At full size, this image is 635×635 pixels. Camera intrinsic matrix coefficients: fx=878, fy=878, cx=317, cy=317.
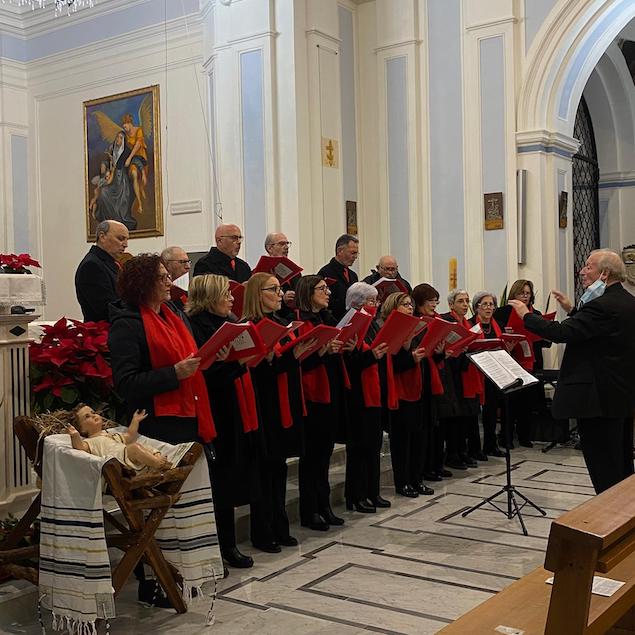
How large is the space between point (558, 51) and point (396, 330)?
527 cm

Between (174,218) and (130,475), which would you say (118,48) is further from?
(130,475)

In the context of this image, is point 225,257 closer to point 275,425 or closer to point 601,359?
point 275,425

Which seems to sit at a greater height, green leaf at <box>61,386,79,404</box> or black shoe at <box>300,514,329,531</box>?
green leaf at <box>61,386,79,404</box>

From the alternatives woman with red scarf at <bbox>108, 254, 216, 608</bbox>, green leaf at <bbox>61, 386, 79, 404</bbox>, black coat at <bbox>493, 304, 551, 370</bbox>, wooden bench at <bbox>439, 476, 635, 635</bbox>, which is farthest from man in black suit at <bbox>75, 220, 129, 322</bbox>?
black coat at <bbox>493, 304, 551, 370</bbox>

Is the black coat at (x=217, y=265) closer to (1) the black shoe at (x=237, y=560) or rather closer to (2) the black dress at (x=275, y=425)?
(2) the black dress at (x=275, y=425)

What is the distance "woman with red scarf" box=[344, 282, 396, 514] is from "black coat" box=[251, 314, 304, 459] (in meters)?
0.73

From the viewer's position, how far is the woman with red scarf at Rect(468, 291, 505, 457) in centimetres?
809

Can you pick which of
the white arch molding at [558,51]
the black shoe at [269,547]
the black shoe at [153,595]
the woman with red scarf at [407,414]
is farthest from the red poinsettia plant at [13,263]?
the white arch molding at [558,51]

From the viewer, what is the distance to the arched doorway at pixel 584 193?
12.6 m

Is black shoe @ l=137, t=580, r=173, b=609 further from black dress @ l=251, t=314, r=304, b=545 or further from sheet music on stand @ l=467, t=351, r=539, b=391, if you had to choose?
sheet music on stand @ l=467, t=351, r=539, b=391

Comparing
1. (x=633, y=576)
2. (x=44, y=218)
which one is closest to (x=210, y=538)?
(x=633, y=576)

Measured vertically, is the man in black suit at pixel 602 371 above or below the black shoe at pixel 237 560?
above

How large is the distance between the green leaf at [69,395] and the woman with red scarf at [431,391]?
2811 millimetres

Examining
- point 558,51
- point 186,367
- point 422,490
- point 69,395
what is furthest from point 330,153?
point 186,367
